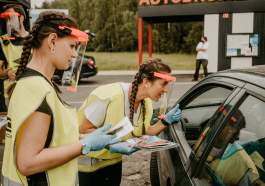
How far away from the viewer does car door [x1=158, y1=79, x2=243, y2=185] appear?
8.10 ft

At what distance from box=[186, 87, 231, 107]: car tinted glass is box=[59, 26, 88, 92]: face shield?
88 cm

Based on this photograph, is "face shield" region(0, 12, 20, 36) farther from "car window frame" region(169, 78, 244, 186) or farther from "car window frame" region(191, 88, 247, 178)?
"car window frame" region(191, 88, 247, 178)

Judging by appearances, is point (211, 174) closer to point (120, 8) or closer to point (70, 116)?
point (70, 116)

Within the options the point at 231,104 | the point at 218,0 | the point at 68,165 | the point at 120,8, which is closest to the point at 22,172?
the point at 68,165

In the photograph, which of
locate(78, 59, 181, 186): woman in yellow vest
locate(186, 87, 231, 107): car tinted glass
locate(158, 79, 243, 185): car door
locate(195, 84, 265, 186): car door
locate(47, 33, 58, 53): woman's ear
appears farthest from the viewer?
locate(78, 59, 181, 186): woman in yellow vest

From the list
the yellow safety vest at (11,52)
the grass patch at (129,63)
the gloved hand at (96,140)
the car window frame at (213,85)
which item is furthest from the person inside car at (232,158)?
the grass patch at (129,63)

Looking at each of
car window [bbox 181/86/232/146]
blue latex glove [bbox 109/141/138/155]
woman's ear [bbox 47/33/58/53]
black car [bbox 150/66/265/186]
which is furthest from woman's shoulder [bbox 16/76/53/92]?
car window [bbox 181/86/232/146]

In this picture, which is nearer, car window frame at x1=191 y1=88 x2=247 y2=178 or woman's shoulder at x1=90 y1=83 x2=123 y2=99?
car window frame at x1=191 y1=88 x2=247 y2=178

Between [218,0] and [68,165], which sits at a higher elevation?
[218,0]

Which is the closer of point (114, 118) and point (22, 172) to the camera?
point (22, 172)

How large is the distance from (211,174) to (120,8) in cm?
5396

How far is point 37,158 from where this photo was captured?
5.57 ft

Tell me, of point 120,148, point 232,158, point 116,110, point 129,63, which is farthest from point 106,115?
point 129,63

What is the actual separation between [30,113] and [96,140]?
1.21 feet
